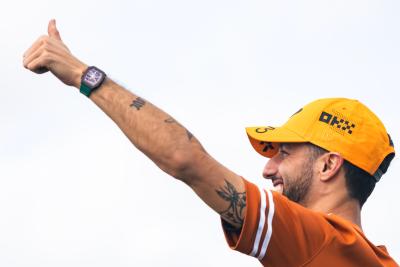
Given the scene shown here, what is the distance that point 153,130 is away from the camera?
5523 millimetres

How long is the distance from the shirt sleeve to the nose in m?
1.51

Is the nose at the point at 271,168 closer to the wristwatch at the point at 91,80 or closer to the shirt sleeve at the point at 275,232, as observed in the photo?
the shirt sleeve at the point at 275,232

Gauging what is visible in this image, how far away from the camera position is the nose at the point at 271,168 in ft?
24.0

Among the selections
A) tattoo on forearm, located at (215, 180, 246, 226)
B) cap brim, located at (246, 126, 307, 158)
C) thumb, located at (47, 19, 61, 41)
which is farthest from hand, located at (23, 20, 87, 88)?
cap brim, located at (246, 126, 307, 158)

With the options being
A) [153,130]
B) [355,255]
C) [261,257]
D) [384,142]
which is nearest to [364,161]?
[384,142]

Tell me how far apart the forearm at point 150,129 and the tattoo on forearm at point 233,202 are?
0.84 ft

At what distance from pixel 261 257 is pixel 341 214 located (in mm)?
1385

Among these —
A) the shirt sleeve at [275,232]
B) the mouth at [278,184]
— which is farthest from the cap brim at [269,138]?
the shirt sleeve at [275,232]

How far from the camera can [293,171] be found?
7156 millimetres

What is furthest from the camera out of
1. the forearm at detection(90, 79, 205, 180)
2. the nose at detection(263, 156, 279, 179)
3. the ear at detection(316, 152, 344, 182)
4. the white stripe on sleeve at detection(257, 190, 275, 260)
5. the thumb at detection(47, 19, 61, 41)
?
the nose at detection(263, 156, 279, 179)

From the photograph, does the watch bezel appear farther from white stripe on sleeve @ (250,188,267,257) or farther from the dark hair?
the dark hair

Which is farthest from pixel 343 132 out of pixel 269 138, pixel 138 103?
pixel 138 103

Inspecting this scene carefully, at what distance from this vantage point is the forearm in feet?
18.0

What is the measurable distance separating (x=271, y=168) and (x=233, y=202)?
1810mm
